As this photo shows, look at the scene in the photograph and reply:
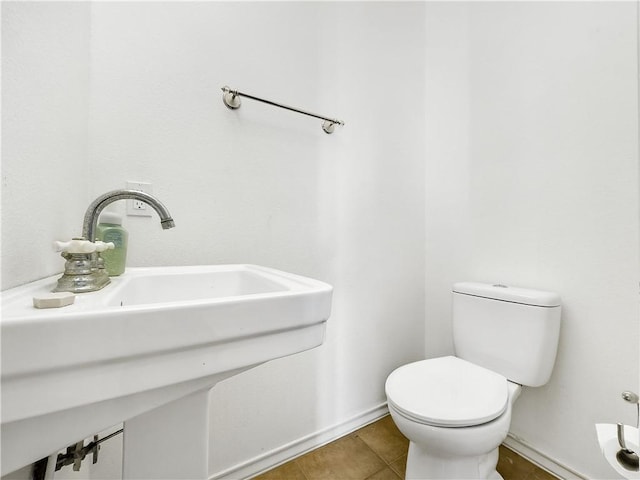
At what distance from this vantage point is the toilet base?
2.68 ft

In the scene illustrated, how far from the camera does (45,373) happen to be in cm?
27

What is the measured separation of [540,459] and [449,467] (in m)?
0.55

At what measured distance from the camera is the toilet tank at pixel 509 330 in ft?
3.11

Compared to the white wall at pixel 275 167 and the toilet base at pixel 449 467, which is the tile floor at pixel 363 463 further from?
the toilet base at pixel 449 467

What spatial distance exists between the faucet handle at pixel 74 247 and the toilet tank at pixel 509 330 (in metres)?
1.24

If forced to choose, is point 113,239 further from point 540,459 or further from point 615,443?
point 540,459

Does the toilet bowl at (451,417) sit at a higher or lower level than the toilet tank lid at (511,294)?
lower

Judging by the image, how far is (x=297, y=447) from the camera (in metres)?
1.11

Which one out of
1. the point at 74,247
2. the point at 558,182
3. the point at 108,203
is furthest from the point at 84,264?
the point at 558,182

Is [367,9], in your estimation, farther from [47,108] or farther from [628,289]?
[628,289]

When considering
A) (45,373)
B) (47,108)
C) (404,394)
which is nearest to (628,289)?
(404,394)

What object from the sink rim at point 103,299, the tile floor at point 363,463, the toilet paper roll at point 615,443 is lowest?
the tile floor at point 363,463

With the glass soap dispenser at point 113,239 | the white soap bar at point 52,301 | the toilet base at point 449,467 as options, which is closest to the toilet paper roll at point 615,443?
the toilet base at point 449,467

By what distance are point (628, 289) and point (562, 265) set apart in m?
0.18
